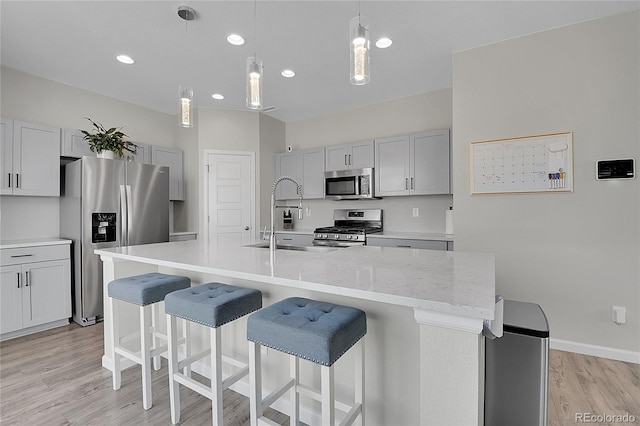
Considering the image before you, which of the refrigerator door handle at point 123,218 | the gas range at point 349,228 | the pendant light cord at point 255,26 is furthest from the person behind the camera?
the gas range at point 349,228

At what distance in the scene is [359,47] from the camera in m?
1.59

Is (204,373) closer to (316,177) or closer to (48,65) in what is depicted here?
(316,177)

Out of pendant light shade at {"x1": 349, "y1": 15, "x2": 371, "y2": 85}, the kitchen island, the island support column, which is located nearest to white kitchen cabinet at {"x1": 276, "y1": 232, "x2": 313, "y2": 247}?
the kitchen island

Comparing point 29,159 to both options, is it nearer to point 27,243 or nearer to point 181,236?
point 27,243

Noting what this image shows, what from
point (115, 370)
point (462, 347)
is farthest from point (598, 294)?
point (115, 370)

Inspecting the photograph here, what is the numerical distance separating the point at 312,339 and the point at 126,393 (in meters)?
1.66

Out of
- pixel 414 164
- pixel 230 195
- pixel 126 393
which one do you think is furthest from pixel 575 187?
pixel 230 195

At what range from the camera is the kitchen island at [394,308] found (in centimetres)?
101

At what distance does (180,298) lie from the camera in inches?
63.8

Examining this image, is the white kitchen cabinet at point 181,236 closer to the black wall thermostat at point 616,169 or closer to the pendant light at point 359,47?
the pendant light at point 359,47

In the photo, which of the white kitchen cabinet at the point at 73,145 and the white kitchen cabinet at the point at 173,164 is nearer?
the white kitchen cabinet at the point at 73,145

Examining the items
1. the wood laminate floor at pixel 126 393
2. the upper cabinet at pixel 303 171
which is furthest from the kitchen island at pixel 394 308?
the upper cabinet at pixel 303 171

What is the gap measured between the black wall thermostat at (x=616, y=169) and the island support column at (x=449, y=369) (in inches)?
92.0

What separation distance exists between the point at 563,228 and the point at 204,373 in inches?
120
